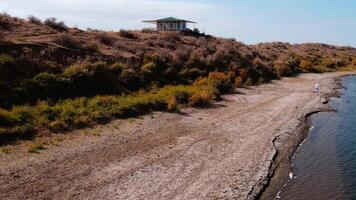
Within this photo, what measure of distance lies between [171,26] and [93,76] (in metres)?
50.0

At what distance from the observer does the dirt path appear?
1805 cm

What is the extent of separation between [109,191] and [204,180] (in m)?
4.22

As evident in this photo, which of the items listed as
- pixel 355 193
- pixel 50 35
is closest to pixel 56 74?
pixel 50 35

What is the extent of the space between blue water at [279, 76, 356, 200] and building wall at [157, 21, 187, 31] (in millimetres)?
50315

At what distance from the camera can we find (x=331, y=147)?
26531 mm

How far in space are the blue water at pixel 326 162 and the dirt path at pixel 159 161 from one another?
4.89 feet

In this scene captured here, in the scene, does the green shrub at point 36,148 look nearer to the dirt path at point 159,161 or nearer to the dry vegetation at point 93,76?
the dirt path at point 159,161

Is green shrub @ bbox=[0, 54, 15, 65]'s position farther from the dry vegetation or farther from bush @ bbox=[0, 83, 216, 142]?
bush @ bbox=[0, 83, 216, 142]

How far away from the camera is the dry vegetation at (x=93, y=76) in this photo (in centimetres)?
2766

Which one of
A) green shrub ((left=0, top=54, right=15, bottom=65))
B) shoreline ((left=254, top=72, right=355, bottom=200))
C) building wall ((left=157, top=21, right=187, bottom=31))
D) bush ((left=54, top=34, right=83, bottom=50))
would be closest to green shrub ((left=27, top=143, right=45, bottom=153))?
shoreline ((left=254, top=72, right=355, bottom=200))

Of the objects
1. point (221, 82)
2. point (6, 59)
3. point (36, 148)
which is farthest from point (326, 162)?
point (6, 59)

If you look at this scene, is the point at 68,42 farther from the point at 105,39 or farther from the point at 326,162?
the point at 326,162

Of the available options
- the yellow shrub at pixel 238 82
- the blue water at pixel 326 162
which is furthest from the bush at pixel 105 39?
the blue water at pixel 326 162

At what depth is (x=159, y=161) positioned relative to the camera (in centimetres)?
2192
